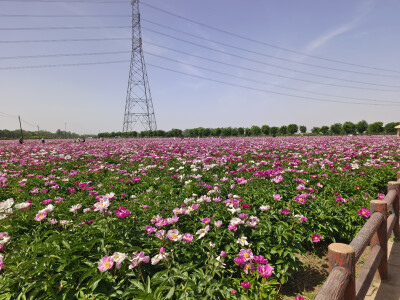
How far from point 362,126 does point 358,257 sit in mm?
50491

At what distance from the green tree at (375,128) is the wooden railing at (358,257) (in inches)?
1848

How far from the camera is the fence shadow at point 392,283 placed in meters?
2.49

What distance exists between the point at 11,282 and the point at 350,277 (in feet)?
9.76

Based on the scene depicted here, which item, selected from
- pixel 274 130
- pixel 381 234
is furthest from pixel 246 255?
pixel 274 130

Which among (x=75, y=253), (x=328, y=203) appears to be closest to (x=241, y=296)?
(x=75, y=253)

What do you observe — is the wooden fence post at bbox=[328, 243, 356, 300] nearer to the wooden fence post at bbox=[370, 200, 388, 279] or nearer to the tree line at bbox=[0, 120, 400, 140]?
the wooden fence post at bbox=[370, 200, 388, 279]

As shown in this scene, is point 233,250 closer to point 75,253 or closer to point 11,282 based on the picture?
point 75,253

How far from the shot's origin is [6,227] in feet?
9.51

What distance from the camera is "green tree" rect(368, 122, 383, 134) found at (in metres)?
39.0

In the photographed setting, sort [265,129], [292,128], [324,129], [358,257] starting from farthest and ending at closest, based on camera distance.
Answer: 1. [265,129]
2. [292,128]
3. [324,129]
4. [358,257]

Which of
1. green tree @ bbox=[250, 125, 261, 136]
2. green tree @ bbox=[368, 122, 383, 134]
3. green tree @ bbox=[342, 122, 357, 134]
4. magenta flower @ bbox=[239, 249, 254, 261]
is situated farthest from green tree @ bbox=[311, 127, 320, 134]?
magenta flower @ bbox=[239, 249, 254, 261]

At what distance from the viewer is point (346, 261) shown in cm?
153

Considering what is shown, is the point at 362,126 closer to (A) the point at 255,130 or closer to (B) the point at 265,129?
(B) the point at 265,129

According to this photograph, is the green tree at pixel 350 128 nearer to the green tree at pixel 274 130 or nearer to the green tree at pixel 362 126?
the green tree at pixel 362 126
